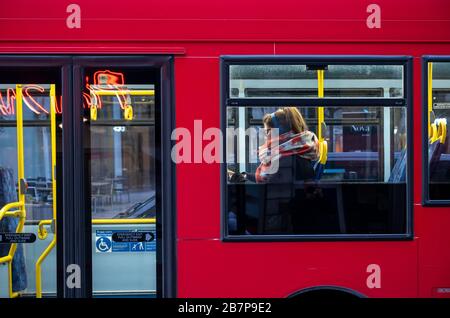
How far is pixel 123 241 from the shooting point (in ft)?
10.00

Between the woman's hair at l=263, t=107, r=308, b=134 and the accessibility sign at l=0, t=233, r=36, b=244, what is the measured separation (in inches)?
73.3

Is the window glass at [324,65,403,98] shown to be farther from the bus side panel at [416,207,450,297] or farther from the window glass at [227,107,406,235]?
the bus side panel at [416,207,450,297]

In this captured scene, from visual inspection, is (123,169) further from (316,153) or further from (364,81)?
(364,81)

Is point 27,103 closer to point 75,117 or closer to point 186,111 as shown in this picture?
point 75,117

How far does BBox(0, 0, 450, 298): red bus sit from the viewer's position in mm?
2967

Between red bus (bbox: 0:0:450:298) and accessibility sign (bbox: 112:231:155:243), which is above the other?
red bus (bbox: 0:0:450:298)

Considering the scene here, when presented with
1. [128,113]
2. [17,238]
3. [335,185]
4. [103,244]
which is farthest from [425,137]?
[17,238]

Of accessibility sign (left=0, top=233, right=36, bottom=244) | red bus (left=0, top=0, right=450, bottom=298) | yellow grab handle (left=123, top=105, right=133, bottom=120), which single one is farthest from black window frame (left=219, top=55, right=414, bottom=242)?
accessibility sign (left=0, top=233, right=36, bottom=244)

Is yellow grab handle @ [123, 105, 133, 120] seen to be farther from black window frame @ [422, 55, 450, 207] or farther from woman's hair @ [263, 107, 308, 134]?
black window frame @ [422, 55, 450, 207]

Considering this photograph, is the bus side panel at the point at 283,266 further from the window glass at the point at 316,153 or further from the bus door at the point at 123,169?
the bus door at the point at 123,169

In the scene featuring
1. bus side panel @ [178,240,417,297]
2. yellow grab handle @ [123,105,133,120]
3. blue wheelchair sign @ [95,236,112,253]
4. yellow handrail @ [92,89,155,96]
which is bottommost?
bus side panel @ [178,240,417,297]

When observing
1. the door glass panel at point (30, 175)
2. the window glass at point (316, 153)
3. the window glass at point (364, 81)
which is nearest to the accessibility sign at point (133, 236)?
the door glass panel at point (30, 175)

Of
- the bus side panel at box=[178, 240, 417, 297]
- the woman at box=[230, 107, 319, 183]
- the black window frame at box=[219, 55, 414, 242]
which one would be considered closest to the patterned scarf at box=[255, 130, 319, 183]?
the woman at box=[230, 107, 319, 183]

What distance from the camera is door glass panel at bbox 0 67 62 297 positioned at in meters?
3.03
